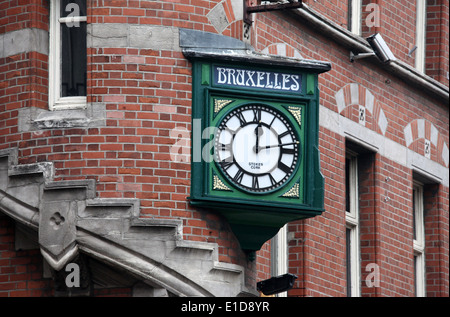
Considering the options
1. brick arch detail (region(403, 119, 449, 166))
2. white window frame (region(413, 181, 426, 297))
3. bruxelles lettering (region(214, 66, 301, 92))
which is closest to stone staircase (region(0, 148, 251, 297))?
bruxelles lettering (region(214, 66, 301, 92))

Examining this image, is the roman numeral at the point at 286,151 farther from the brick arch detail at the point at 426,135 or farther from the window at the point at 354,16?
the brick arch detail at the point at 426,135

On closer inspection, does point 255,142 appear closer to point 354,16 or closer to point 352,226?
point 352,226

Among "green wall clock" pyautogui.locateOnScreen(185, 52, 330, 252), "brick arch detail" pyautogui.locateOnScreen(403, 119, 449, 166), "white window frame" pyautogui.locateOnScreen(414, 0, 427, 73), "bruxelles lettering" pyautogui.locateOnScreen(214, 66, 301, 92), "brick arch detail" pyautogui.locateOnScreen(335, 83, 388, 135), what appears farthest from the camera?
"white window frame" pyautogui.locateOnScreen(414, 0, 427, 73)

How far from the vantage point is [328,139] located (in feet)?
84.4

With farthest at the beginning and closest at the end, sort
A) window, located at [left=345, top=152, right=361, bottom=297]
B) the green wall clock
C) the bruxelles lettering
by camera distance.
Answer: window, located at [left=345, top=152, right=361, bottom=297]
the bruxelles lettering
the green wall clock

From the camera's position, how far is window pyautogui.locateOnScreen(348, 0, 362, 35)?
89.5ft

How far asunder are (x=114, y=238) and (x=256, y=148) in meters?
1.97

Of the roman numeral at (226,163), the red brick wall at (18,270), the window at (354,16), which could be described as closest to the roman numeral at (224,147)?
the roman numeral at (226,163)

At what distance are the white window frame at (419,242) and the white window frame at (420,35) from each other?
1807 mm

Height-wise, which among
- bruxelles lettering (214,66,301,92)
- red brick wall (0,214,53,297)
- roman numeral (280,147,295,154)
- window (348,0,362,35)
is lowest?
red brick wall (0,214,53,297)

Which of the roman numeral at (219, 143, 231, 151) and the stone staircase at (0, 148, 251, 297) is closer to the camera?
the stone staircase at (0, 148, 251, 297)

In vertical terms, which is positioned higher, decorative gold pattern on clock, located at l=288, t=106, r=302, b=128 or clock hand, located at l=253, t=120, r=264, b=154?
decorative gold pattern on clock, located at l=288, t=106, r=302, b=128

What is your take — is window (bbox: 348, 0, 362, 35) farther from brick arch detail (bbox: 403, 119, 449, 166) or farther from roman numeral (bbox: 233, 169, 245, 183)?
roman numeral (bbox: 233, 169, 245, 183)

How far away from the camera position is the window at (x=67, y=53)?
869 inches
